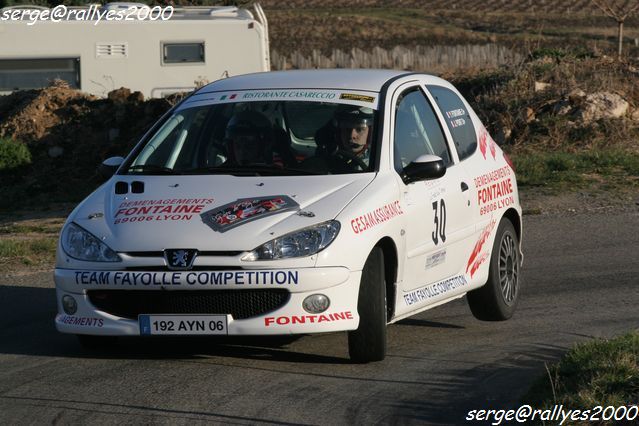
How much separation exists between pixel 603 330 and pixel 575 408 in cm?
273

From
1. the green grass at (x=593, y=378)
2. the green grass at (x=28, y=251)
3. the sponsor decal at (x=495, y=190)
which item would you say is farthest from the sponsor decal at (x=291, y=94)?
the green grass at (x=28, y=251)

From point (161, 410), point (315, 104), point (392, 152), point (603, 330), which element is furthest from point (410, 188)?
point (161, 410)

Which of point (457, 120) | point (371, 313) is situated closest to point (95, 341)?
point (371, 313)

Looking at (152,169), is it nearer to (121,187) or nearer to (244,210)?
(121,187)

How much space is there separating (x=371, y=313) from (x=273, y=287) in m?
0.59

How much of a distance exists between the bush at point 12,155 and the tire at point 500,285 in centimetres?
1133

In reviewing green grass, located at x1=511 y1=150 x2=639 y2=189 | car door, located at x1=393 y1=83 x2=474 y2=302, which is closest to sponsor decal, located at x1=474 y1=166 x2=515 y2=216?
car door, located at x1=393 y1=83 x2=474 y2=302

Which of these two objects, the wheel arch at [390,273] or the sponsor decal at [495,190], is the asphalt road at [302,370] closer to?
the wheel arch at [390,273]

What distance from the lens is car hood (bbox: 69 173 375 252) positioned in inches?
265

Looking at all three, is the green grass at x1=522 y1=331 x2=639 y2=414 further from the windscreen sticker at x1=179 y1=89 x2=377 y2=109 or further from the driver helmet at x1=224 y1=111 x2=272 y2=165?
the driver helmet at x1=224 y1=111 x2=272 y2=165

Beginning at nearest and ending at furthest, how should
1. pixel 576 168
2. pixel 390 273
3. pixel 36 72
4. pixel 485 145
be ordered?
pixel 390 273, pixel 485 145, pixel 576 168, pixel 36 72

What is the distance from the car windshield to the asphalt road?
3.48 feet

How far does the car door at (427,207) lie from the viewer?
7.49 meters

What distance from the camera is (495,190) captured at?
8.70 meters
